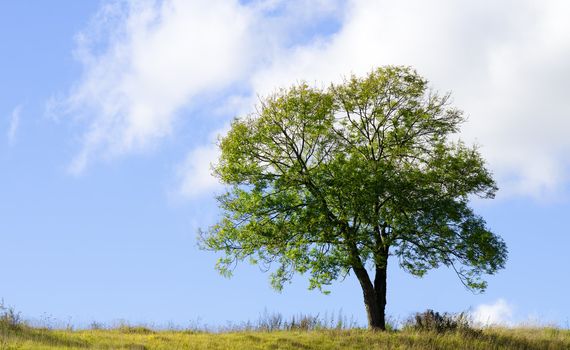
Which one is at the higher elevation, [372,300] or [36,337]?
[372,300]

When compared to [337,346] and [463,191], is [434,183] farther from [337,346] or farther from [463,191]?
[337,346]

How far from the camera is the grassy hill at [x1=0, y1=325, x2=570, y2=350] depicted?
2802 centimetres

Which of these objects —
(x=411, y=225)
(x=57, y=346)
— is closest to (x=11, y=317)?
(x=57, y=346)

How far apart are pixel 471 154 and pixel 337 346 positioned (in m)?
12.6

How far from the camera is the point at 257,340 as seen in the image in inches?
1188

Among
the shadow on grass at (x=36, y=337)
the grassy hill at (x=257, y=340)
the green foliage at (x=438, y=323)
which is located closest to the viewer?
the shadow on grass at (x=36, y=337)

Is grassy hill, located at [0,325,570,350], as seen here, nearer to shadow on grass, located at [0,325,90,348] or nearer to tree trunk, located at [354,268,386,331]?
shadow on grass, located at [0,325,90,348]

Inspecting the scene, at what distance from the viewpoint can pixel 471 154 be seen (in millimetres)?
36219

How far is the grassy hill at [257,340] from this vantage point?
1103 inches

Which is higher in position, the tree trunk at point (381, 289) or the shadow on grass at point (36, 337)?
the tree trunk at point (381, 289)

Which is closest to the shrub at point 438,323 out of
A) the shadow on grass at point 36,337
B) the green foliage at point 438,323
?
the green foliage at point 438,323

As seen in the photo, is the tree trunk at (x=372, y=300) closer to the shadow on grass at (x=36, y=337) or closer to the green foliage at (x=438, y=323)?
the green foliage at (x=438, y=323)

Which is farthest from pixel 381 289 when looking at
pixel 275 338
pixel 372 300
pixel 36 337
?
pixel 36 337

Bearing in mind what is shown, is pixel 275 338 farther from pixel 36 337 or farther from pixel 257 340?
pixel 36 337
